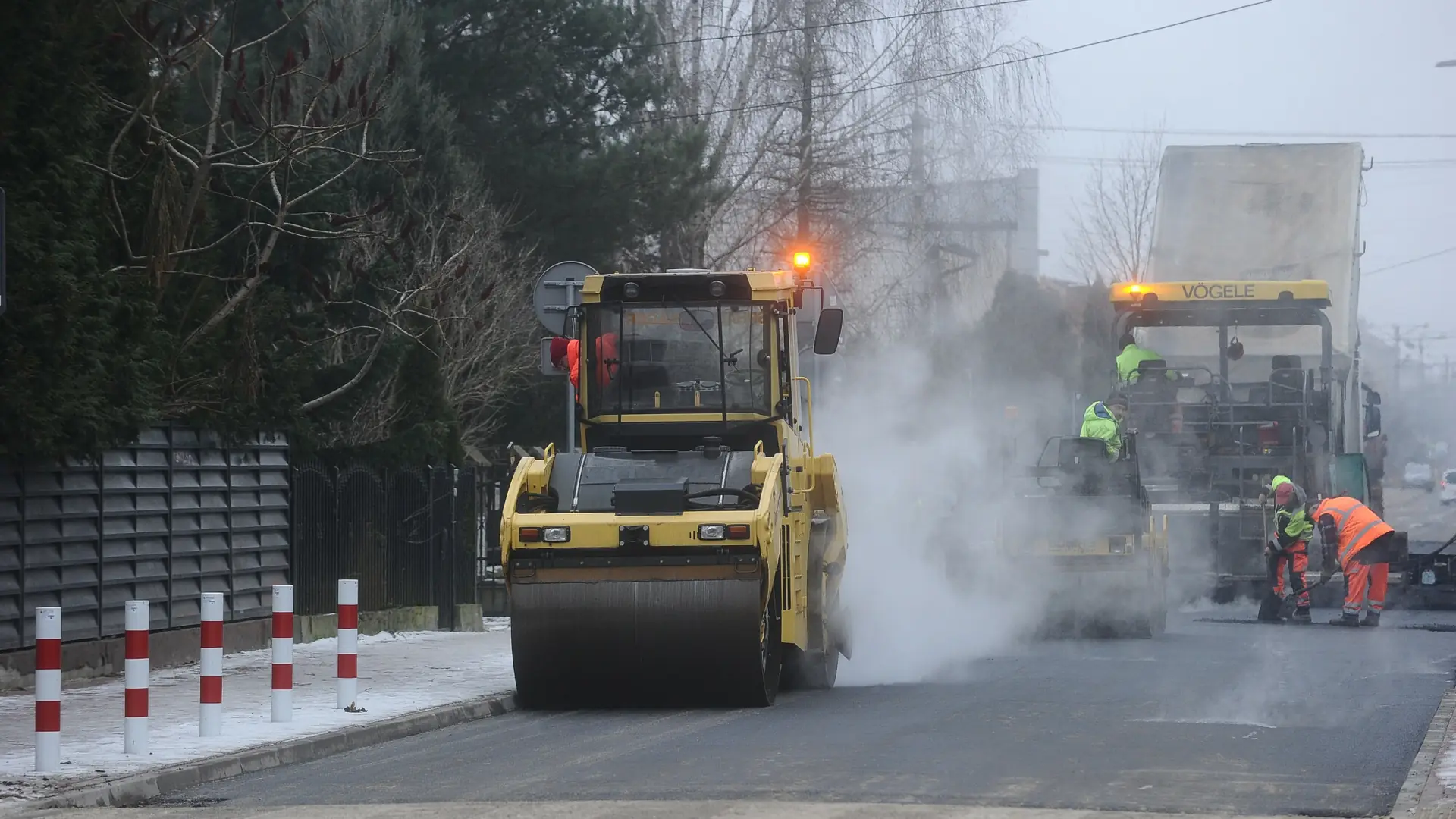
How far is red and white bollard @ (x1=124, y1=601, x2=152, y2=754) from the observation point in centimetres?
1003

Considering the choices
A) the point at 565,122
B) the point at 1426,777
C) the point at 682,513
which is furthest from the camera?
the point at 565,122

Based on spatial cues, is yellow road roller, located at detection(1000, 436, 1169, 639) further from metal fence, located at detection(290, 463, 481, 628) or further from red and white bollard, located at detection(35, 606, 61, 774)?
red and white bollard, located at detection(35, 606, 61, 774)

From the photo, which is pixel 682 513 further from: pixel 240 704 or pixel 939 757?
pixel 240 704

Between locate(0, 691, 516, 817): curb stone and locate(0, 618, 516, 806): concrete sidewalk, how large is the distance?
99 mm

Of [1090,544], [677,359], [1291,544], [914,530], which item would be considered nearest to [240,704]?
[677,359]

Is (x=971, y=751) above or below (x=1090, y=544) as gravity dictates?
below

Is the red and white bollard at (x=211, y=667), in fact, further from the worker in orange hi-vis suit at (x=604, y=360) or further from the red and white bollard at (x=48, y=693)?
the worker in orange hi-vis suit at (x=604, y=360)

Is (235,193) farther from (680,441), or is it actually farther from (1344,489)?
(1344,489)

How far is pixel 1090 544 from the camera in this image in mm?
18047

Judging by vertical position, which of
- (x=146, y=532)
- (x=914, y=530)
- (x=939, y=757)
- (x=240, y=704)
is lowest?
(x=240, y=704)

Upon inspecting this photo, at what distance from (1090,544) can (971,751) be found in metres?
8.37

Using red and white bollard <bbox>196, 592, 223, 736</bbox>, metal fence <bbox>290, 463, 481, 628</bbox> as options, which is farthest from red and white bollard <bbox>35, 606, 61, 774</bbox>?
metal fence <bbox>290, 463, 481, 628</bbox>

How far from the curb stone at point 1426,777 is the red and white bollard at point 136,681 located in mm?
6244

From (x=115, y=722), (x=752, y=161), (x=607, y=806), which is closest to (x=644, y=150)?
(x=752, y=161)
